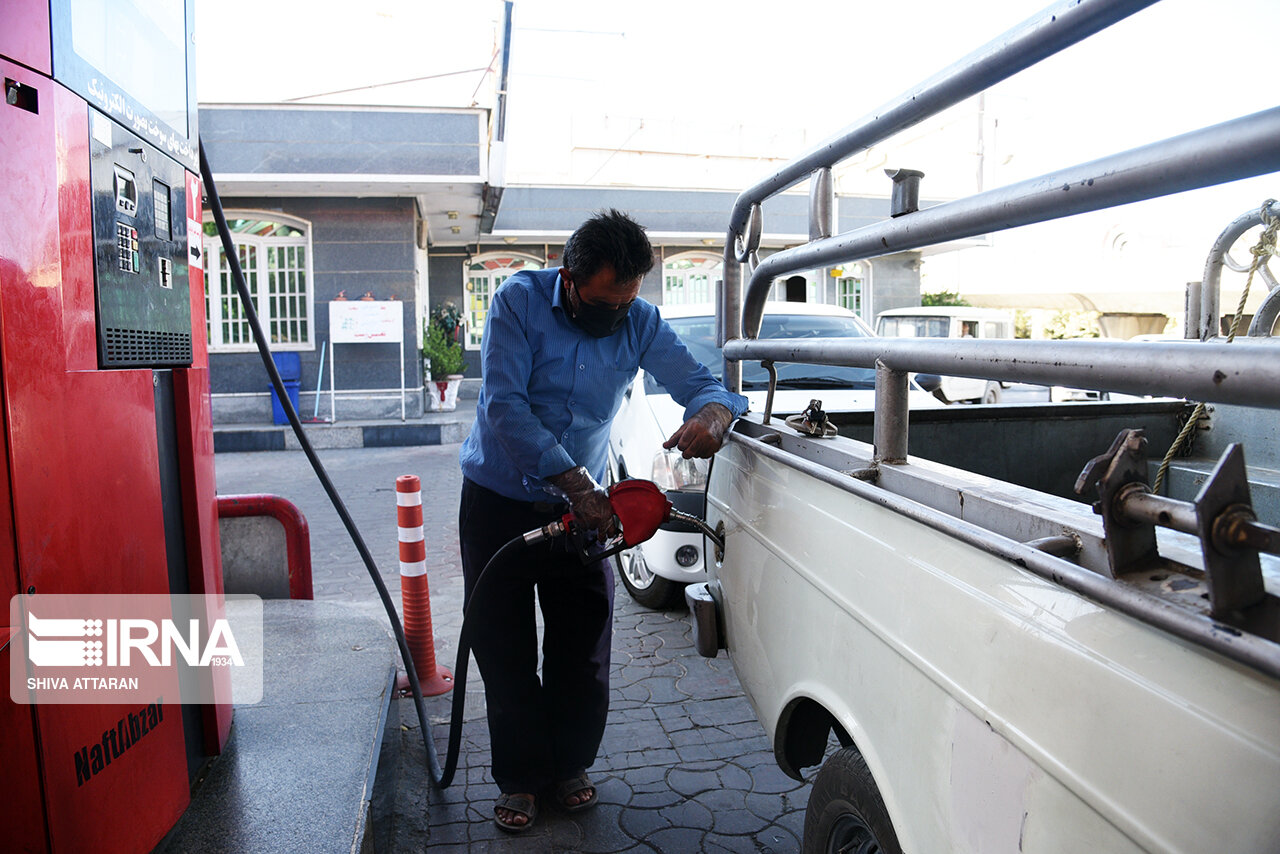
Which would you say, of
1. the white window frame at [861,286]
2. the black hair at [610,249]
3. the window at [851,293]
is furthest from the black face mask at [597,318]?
the window at [851,293]

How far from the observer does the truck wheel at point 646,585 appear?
496 centimetres

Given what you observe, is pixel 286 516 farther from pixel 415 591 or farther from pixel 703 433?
pixel 703 433

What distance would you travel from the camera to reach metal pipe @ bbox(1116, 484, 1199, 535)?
941 millimetres

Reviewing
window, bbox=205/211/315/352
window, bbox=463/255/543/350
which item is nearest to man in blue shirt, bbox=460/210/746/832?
window, bbox=205/211/315/352

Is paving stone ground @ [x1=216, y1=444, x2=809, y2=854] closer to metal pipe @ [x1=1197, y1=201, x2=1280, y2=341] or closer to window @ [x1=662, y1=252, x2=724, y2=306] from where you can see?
metal pipe @ [x1=1197, y1=201, x2=1280, y2=341]

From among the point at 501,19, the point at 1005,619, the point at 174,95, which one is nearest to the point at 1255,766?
the point at 1005,619

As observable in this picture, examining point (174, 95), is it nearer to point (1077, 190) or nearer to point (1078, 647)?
point (1077, 190)

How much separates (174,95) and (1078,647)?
2.58m

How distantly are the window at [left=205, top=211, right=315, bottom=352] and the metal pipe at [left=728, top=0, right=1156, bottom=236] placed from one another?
45.7ft

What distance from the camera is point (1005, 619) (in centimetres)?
119

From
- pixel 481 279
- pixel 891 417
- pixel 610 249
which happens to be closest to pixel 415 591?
pixel 610 249

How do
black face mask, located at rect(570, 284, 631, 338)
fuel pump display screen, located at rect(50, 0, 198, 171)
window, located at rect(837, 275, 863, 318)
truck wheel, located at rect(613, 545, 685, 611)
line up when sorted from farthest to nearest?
window, located at rect(837, 275, 863, 318) → truck wheel, located at rect(613, 545, 685, 611) → black face mask, located at rect(570, 284, 631, 338) → fuel pump display screen, located at rect(50, 0, 198, 171)

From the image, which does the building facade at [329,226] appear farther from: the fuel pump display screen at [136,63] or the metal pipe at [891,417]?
the metal pipe at [891,417]

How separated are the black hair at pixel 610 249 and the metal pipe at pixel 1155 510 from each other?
1.71 meters
